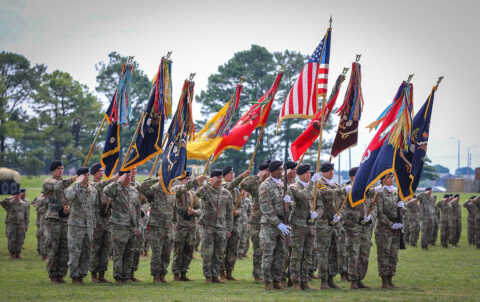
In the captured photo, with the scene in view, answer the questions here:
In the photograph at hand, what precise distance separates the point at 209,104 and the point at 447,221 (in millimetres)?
34041

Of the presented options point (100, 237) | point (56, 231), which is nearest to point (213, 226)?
point (100, 237)

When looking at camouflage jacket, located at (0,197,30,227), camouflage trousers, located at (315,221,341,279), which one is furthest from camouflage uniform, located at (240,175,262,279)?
camouflage jacket, located at (0,197,30,227)

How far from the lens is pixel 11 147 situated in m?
64.1

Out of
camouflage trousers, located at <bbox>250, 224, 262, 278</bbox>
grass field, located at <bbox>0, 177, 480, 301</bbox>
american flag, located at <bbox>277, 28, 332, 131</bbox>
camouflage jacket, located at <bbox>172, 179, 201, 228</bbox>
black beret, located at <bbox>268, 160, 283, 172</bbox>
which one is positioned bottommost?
grass field, located at <bbox>0, 177, 480, 301</bbox>

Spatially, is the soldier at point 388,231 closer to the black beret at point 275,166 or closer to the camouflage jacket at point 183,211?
Answer: the black beret at point 275,166

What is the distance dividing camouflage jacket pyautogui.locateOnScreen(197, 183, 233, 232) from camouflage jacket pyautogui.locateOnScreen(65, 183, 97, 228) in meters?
2.38

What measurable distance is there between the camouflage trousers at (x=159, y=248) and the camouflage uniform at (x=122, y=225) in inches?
19.3

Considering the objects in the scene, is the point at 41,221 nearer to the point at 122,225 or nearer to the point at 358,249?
the point at 122,225

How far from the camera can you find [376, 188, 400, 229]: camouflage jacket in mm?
13133

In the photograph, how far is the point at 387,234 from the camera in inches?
516

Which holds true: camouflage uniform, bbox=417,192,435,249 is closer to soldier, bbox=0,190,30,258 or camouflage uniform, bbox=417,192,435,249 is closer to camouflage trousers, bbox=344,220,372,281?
camouflage trousers, bbox=344,220,372,281

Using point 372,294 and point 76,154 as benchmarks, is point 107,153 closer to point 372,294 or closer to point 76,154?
point 372,294

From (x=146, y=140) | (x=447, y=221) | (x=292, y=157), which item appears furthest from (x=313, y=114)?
(x=447, y=221)

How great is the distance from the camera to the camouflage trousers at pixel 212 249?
13758 millimetres
